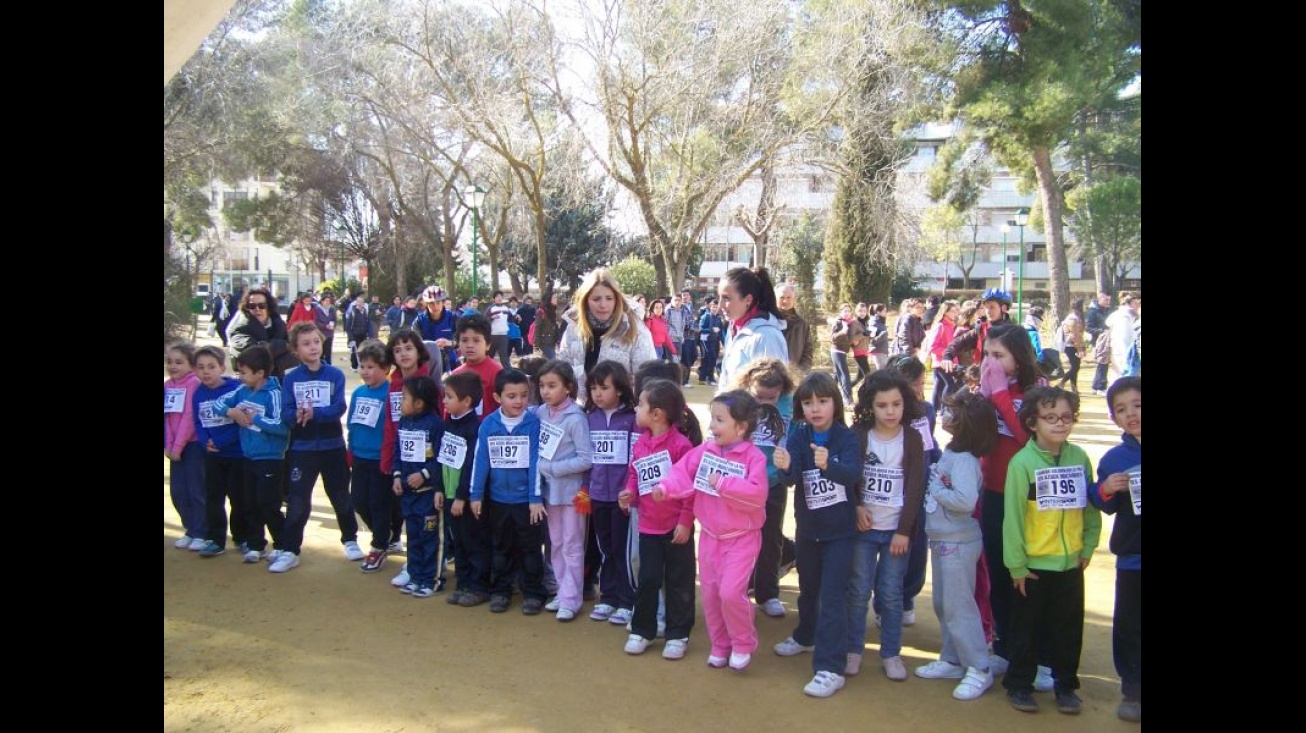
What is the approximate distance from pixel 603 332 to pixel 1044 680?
290cm

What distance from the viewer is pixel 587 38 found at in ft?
59.2

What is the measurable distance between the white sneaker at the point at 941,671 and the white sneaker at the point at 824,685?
0.41m

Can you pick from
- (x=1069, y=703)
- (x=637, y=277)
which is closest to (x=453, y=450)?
(x=1069, y=703)

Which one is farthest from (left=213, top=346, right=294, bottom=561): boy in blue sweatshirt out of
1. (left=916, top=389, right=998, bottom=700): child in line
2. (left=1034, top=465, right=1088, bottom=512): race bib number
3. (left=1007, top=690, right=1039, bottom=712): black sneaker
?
(left=1034, top=465, right=1088, bottom=512): race bib number

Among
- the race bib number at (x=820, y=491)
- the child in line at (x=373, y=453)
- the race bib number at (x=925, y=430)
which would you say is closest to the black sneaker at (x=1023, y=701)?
the race bib number at (x=820, y=491)

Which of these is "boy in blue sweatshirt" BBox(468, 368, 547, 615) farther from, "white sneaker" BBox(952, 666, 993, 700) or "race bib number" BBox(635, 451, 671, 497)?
"white sneaker" BBox(952, 666, 993, 700)

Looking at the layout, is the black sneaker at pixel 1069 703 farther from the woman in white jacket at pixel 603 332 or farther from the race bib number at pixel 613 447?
the woman in white jacket at pixel 603 332

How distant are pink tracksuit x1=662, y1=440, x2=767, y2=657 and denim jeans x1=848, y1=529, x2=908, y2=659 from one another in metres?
0.44

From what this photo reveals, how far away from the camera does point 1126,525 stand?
3746mm

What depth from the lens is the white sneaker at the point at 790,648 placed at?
4547 mm

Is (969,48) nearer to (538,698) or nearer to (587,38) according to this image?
(587,38)

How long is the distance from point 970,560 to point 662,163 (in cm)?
1699
